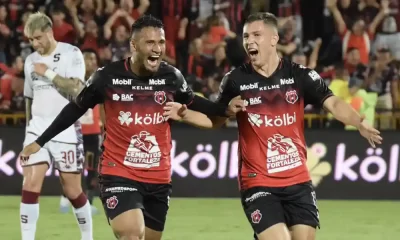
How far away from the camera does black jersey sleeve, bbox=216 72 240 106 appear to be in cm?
781

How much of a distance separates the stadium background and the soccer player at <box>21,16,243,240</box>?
3.48 metres

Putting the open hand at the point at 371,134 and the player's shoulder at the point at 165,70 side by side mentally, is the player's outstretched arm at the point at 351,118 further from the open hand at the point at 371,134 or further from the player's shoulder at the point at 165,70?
the player's shoulder at the point at 165,70

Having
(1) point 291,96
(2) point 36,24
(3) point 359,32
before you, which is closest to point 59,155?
(2) point 36,24

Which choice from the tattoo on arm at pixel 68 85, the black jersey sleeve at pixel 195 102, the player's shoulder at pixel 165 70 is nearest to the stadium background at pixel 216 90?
the tattoo on arm at pixel 68 85

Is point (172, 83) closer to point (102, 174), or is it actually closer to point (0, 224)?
point (102, 174)

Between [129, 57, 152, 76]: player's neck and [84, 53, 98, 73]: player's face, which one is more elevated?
[129, 57, 152, 76]: player's neck

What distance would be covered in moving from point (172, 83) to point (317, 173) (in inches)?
288

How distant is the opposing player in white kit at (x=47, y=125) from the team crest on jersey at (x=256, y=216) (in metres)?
2.93

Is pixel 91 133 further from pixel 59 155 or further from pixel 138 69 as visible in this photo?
pixel 138 69

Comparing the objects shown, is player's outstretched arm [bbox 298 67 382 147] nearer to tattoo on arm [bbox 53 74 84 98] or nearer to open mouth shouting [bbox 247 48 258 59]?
open mouth shouting [bbox 247 48 258 59]

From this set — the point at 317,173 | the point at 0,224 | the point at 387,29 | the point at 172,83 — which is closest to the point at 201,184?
the point at 317,173

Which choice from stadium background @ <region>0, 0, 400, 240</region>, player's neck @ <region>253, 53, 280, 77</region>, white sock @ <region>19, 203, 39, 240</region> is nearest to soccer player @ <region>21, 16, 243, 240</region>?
player's neck @ <region>253, 53, 280, 77</region>

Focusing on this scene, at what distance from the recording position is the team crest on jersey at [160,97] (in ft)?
26.1

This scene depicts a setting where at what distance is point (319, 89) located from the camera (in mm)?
7762
